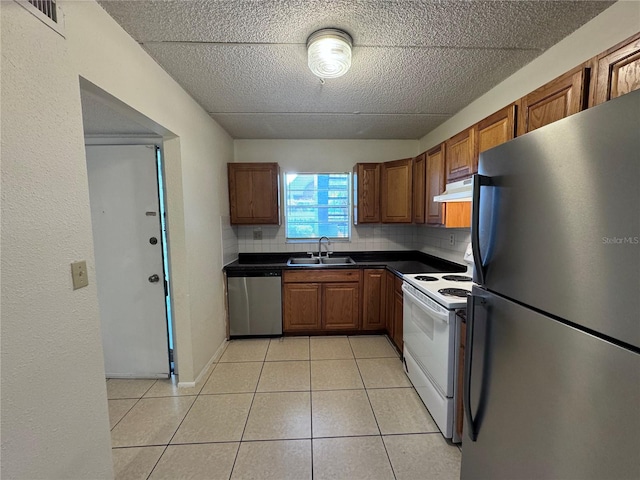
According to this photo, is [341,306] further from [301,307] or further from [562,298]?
[562,298]

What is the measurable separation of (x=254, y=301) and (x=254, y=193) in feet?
4.29

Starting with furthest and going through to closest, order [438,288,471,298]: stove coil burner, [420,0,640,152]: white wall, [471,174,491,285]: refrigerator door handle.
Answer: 1. [438,288,471,298]: stove coil burner
2. [420,0,640,152]: white wall
3. [471,174,491,285]: refrigerator door handle

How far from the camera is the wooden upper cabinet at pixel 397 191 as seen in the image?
3008mm

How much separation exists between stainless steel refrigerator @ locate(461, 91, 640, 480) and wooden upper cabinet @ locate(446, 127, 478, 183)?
1.01 meters

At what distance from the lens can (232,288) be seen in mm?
2947

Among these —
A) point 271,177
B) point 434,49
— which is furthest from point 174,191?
point 434,49

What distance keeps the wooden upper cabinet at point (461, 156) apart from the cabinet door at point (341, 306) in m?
1.56

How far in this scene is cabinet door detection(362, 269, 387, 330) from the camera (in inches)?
118

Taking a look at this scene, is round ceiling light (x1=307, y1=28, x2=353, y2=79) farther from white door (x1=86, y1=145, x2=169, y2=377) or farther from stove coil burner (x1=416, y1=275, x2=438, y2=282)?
stove coil burner (x1=416, y1=275, x2=438, y2=282)

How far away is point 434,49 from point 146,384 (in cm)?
338

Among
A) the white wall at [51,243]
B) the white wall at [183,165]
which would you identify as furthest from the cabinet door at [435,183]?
the white wall at [51,243]

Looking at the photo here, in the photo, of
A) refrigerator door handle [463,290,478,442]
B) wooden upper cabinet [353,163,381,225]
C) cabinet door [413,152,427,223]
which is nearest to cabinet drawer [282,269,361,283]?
wooden upper cabinet [353,163,381,225]

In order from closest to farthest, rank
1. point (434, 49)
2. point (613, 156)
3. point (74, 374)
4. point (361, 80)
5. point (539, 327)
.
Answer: point (613, 156) → point (539, 327) → point (74, 374) → point (434, 49) → point (361, 80)

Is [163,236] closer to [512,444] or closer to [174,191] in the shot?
[174,191]
